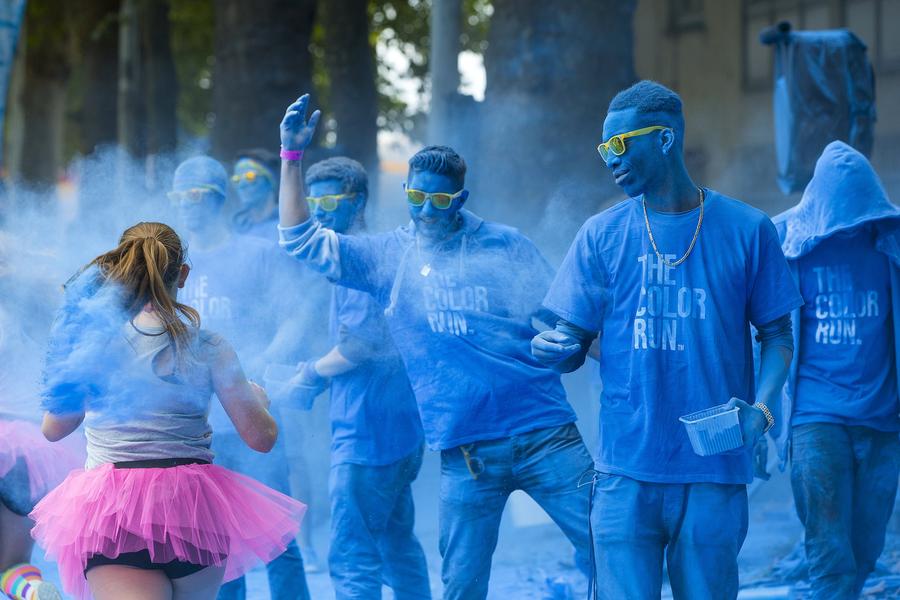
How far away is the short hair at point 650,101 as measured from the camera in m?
4.05

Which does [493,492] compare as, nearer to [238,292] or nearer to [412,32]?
[238,292]

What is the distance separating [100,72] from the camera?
19016 mm

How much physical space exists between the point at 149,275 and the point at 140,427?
1.46ft

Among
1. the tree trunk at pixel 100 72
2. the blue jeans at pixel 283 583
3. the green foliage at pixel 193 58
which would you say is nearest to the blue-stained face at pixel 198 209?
the blue jeans at pixel 283 583

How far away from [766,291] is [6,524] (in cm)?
289

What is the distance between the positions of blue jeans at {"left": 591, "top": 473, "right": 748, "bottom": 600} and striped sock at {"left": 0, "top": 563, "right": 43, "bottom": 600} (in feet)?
7.00

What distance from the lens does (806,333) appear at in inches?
209

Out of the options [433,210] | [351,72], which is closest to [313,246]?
[433,210]

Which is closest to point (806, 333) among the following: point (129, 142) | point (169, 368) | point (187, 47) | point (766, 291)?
point (766, 291)

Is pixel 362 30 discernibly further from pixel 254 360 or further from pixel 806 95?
pixel 254 360

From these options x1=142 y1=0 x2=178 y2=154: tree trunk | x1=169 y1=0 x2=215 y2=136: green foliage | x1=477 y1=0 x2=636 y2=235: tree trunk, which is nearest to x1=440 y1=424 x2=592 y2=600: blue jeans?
x1=477 y1=0 x2=636 y2=235: tree trunk

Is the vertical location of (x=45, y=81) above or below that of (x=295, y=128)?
above

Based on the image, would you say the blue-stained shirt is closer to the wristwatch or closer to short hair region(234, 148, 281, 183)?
the wristwatch

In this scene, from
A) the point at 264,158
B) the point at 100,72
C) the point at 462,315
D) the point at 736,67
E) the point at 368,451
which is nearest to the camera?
the point at 462,315
